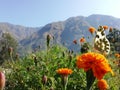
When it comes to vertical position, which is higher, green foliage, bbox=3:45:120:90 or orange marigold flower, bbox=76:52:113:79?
orange marigold flower, bbox=76:52:113:79

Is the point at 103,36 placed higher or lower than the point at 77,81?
higher

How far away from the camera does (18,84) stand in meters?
6.24

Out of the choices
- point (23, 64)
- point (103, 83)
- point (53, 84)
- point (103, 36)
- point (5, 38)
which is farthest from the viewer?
point (5, 38)

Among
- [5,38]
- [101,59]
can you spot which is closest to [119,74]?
[101,59]

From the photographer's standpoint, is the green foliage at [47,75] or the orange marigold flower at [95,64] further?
the green foliage at [47,75]

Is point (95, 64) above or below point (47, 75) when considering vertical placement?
above

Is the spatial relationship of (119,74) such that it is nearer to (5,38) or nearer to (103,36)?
(103,36)

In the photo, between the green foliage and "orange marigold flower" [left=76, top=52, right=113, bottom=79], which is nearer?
"orange marigold flower" [left=76, top=52, right=113, bottom=79]

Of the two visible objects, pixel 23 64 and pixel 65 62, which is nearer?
pixel 65 62

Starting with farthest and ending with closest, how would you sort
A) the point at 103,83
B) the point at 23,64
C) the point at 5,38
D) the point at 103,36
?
the point at 5,38
the point at 23,64
the point at 103,36
the point at 103,83

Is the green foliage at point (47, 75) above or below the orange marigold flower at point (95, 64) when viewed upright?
below

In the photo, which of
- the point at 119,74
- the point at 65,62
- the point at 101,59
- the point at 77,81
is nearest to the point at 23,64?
the point at 65,62

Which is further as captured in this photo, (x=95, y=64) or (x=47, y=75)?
(x=47, y=75)

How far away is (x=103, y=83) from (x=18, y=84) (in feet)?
8.50
